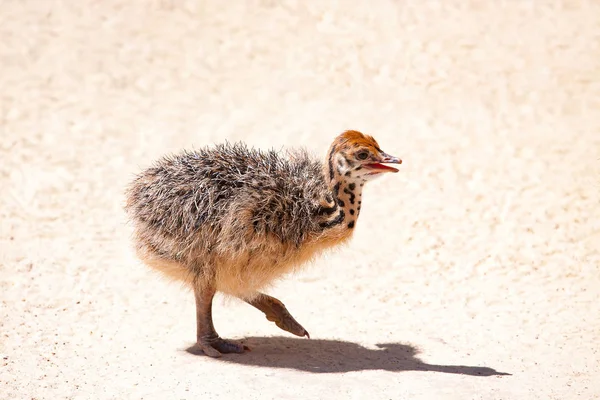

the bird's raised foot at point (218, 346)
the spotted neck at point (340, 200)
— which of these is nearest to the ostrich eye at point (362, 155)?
the spotted neck at point (340, 200)

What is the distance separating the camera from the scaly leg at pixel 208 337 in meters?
6.04

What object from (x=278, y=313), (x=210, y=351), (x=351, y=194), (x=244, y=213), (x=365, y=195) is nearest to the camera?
(x=244, y=213)

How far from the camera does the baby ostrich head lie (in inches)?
223

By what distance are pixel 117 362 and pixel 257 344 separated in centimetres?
99

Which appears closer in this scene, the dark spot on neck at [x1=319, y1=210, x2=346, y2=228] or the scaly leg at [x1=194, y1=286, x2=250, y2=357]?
the dark spot on neck at [x1=319, y1=210, x2=346, y2=228]

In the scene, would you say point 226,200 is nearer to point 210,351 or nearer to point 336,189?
point 336,189

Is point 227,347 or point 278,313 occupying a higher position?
point 278,313

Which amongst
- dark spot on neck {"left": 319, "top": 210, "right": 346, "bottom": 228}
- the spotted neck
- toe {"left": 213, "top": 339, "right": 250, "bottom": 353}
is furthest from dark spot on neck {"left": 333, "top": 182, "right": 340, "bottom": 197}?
toe {"left": 213, "top": 339, "right": 250, "bottom": 353}

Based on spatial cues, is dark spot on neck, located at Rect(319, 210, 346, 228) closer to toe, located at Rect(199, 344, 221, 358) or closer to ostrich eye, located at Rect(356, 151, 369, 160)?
ostrich eye, located at Rect(356, 151, 369, 160)

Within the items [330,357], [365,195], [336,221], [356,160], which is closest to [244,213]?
[336,221]

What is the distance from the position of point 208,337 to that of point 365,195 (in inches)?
122

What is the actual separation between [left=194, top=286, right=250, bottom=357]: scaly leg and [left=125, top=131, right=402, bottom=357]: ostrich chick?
8 centimetres

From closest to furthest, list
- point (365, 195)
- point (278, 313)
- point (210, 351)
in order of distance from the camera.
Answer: point (210, 351), point (278, 313), point (365, 195)

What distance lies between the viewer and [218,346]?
612 centimetres
